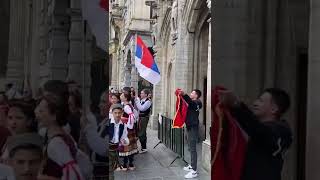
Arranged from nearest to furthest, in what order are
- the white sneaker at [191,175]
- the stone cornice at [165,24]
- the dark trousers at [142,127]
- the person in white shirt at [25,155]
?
the person in white shirt at [25,155], the white sneaker at [191,175], the dark trousers at [142,127], the stone cornice at [165,24]

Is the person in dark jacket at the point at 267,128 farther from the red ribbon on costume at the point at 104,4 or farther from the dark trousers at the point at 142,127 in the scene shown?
the dark trousers at the point at 142,127

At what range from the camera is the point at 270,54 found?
4074 mm

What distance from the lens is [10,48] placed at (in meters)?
3.52

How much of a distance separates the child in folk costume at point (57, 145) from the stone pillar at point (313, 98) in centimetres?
198

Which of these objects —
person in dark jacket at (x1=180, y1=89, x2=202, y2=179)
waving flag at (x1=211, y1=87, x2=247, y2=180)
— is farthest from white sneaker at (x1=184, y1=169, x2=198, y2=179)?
waving flag at (x1=211, y1=87, x2=247, y2=180)

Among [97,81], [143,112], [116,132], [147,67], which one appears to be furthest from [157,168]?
[97,81]

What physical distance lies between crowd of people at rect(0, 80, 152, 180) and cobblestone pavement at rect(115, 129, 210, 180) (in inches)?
231

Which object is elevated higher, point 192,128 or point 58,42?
point 58,42

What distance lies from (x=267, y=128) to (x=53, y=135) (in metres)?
1.94

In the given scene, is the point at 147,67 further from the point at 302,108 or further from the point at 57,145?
the point at 57,145

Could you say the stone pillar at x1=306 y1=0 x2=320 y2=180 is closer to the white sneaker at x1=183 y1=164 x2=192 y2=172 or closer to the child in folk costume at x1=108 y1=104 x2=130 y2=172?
the child in folk costume at x1=108 y1=104 x2=130 y2=172

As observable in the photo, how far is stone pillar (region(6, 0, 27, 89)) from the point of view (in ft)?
11.5

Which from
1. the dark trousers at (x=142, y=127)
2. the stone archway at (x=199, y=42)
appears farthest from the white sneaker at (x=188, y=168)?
the stone archway at (x=199, y=42)

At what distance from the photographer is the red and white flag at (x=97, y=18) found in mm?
3557
